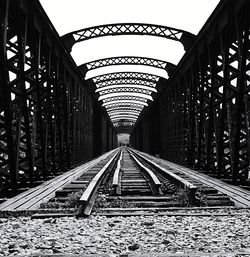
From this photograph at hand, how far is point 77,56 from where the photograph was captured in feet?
50.9

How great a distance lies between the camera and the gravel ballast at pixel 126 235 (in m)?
2.96

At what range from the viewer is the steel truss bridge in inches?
277

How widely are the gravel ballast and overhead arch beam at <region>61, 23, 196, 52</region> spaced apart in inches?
398

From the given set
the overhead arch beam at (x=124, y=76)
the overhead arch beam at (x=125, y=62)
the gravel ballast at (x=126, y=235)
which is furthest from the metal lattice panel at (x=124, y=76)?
the gravel ballast at (x=126, y=235)

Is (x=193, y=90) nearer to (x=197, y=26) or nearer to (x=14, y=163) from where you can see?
(x=197, y=26)

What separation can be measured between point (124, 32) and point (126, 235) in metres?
11.1

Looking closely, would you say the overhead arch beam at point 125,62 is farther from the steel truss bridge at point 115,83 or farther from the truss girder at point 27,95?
the truss girder at point 27,95

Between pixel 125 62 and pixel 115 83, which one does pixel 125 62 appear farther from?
pixel 115 83

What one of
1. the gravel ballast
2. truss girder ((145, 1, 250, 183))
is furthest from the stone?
truss girder ((145, 1, 250, 183))

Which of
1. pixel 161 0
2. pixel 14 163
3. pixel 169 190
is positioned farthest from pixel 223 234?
pixel 161 0

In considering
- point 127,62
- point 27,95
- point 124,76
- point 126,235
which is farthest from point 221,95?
point 124,76

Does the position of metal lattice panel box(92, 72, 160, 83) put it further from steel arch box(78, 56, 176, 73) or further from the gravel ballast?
the gravel ballast

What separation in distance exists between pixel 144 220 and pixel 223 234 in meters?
1.13

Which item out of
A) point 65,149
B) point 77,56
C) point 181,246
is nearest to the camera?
point 181,246
